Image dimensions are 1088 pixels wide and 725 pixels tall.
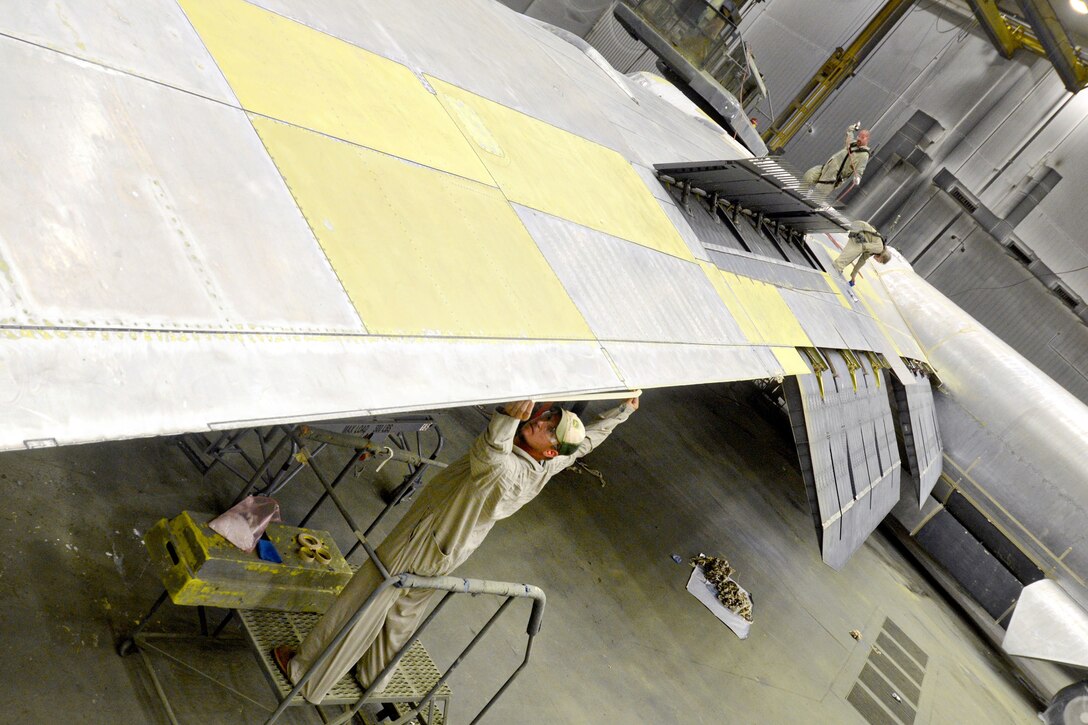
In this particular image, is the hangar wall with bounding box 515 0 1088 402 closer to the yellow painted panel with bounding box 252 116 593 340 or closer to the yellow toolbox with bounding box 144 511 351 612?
the yellow painted panel with bounding box 252 116 593 340

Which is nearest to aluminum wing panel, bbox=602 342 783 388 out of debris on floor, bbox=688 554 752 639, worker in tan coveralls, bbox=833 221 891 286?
debris on floor, bbox=688 554 752 639

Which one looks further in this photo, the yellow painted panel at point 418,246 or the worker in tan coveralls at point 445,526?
the worker in tan coveralls at point 445,526

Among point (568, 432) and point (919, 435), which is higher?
point (919, 435)

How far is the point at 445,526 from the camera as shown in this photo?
4.62 meters

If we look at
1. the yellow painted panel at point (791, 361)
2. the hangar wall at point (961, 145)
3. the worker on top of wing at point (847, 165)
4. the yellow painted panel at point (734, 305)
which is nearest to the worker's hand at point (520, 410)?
the yellow painted panel at point (734, 305)

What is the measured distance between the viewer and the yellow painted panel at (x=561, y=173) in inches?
218

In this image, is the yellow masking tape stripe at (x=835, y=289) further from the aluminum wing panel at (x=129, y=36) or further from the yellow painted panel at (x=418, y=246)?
the aluminum wing panel at (x=129, y=36)

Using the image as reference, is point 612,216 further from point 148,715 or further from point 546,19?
point 546,19

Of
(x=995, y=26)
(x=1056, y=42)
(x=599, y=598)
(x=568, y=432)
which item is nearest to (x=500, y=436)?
(x=568, y=432)

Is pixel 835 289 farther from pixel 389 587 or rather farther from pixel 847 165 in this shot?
pixel 389 587

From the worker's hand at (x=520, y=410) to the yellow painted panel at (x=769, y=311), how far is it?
451 centimetres

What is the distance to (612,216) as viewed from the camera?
21.6ft

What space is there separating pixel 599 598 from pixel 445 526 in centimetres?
398

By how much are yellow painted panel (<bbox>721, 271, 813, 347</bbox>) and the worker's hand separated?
178 inches
